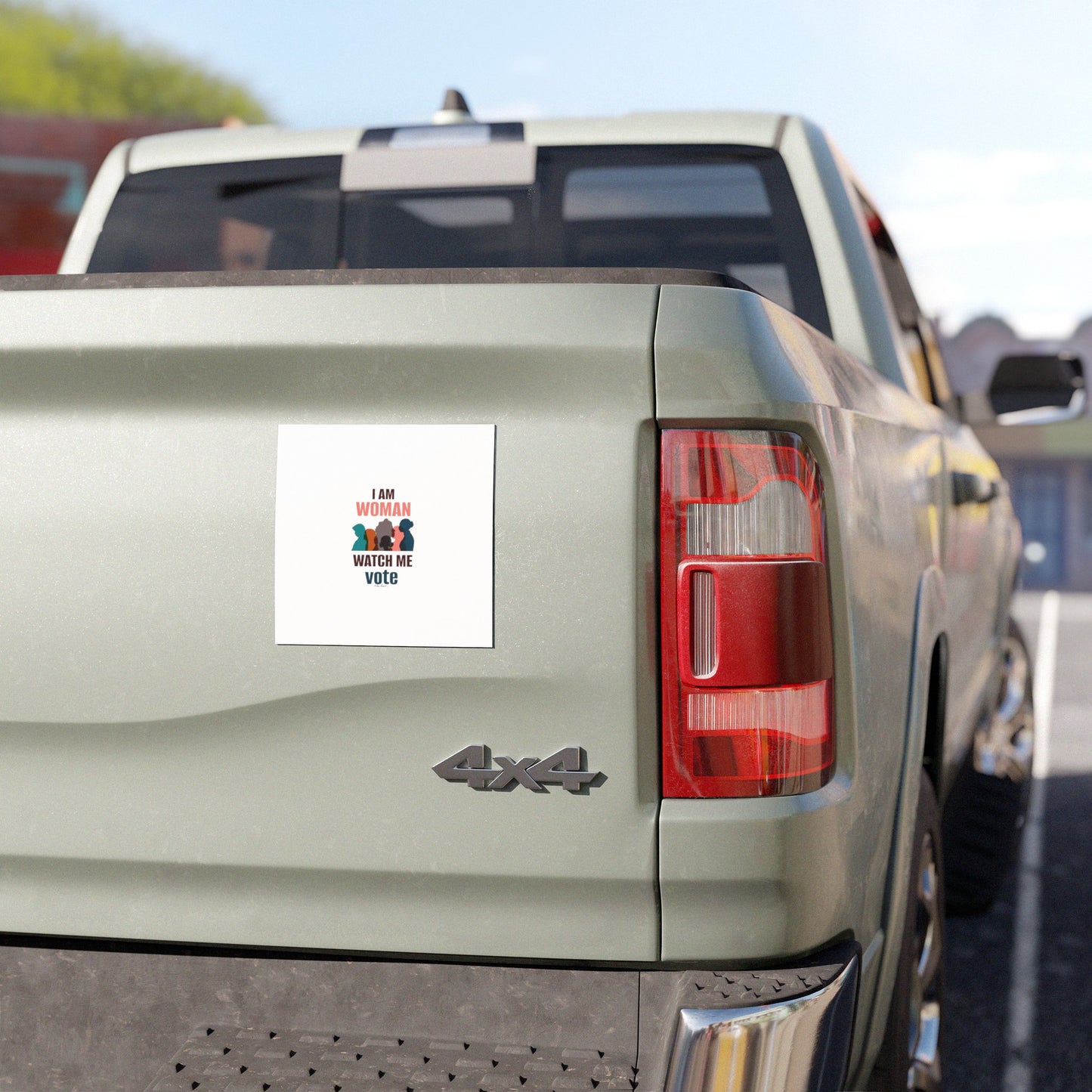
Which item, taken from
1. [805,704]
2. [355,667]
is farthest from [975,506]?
[355,667]

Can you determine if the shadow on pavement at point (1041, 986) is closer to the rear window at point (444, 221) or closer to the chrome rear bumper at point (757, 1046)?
the chrome rear bumper at point (757, 1046)

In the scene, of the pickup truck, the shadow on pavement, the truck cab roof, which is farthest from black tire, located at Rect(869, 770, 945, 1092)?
the truck cab roof

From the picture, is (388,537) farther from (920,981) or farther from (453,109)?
(453,109)

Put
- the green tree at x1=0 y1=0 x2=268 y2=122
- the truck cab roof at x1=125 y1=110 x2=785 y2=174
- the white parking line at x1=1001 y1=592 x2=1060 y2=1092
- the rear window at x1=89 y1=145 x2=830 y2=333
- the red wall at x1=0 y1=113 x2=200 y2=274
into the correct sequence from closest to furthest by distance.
→ the truck cab roof at x1=125 y1=110 x2=785 y2=174
the rear window at x1=89 y1=145 x2=830 y2=333
the white parking line at x1=1001 y1=592 x2=1060 y2=1092
the red wall at x1=0 y1=113 x2=200 y2=274
the green tree at x1=0 y1=0 x2=268 y2=122

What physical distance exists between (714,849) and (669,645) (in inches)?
10.5

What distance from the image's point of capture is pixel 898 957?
230 cm

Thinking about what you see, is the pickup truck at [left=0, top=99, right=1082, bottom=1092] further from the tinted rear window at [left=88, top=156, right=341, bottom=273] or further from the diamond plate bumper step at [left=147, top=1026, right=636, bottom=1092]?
the tinted rear window at [left=88, top=156, right=341, bottom=273]

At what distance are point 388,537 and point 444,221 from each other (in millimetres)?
2119

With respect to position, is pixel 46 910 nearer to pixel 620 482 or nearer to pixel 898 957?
pixel 620 482

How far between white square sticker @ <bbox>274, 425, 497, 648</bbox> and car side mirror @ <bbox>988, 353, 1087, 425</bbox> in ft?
9.37

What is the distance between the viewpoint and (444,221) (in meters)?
3.74

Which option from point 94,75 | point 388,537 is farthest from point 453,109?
point 94,75

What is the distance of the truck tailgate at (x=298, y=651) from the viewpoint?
179 centimetres

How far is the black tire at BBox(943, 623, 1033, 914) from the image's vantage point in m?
4.80
